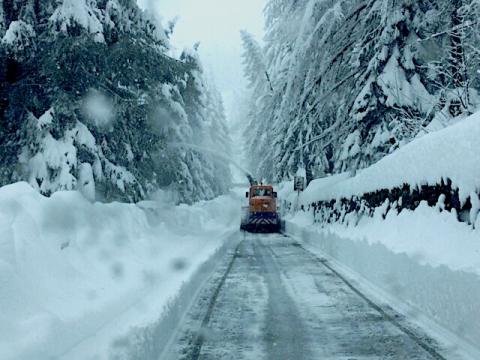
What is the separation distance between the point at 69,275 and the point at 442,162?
5709 millimetres

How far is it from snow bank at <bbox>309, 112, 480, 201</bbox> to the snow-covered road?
218cm

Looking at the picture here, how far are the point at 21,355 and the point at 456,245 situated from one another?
5642 mm

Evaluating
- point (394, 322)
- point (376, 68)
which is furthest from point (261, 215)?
point (394, 322)

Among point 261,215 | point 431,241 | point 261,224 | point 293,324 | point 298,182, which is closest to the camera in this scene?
point 293,324

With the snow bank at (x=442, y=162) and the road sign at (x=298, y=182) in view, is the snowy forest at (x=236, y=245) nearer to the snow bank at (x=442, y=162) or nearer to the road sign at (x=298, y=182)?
the snow bank at (x=442, y=162)

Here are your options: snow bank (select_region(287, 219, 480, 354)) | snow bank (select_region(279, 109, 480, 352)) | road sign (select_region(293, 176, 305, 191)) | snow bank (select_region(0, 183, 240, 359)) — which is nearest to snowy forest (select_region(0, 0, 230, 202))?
snow bank (select_region(0, 183, 240, 359))

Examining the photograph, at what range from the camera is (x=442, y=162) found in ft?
28.2

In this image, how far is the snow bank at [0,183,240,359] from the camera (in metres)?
4.85

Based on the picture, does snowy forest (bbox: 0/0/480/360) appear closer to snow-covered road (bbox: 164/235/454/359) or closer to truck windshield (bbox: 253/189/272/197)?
snow-covered road (bbox: 164/235/454/359)

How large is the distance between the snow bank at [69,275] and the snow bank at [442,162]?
14.3 ft

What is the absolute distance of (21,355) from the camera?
4.16 metres

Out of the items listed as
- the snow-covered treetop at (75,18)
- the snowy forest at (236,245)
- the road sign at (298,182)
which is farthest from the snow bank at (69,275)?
the road sign at (298,182)

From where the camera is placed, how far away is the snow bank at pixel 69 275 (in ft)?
15.9

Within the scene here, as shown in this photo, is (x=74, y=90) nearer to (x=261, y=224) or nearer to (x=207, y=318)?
(x=207, y=318)
